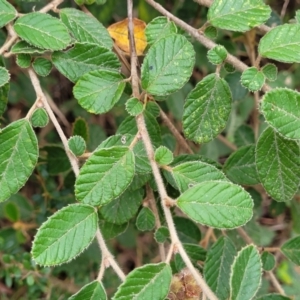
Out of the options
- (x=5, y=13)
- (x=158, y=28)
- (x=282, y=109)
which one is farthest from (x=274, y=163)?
(x=5, y=13)

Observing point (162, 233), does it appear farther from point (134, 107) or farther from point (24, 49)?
point (24, 49)

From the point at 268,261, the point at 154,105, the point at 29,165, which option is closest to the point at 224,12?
the point at 154,105

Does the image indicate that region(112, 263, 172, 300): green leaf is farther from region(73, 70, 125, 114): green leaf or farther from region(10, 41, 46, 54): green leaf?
region(10, 41, 46, 54): green leaf

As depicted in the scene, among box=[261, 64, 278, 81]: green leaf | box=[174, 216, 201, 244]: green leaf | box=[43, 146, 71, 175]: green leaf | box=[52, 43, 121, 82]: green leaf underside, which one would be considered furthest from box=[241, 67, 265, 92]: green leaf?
box=[43, 146, 71, 175]: green leaf

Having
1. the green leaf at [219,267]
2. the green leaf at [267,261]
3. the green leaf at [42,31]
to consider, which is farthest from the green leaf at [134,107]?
the green leaf at [267,261]

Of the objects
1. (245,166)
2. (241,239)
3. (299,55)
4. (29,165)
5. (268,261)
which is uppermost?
(299,55)

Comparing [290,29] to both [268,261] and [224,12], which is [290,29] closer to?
[224,12]
